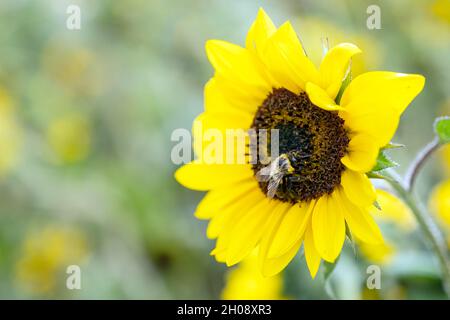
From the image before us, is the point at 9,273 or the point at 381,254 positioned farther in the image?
the point at 9,273

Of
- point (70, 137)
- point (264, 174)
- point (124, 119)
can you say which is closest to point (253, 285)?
point (264, 174)

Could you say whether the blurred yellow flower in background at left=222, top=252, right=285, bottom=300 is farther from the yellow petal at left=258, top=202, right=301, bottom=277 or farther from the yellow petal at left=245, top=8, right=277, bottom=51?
the yellow petal at left=245, top=8, right=277, bottom=51

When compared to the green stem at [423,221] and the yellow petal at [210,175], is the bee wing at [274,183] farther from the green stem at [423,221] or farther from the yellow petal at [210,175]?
the green stem at [423,221]

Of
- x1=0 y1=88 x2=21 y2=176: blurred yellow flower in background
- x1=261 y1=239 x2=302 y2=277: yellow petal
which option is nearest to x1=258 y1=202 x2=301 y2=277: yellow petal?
x1=261 y1=239 x2=302 y2=277: yellow petal

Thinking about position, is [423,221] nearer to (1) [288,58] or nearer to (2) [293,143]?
(2) [293,143]
